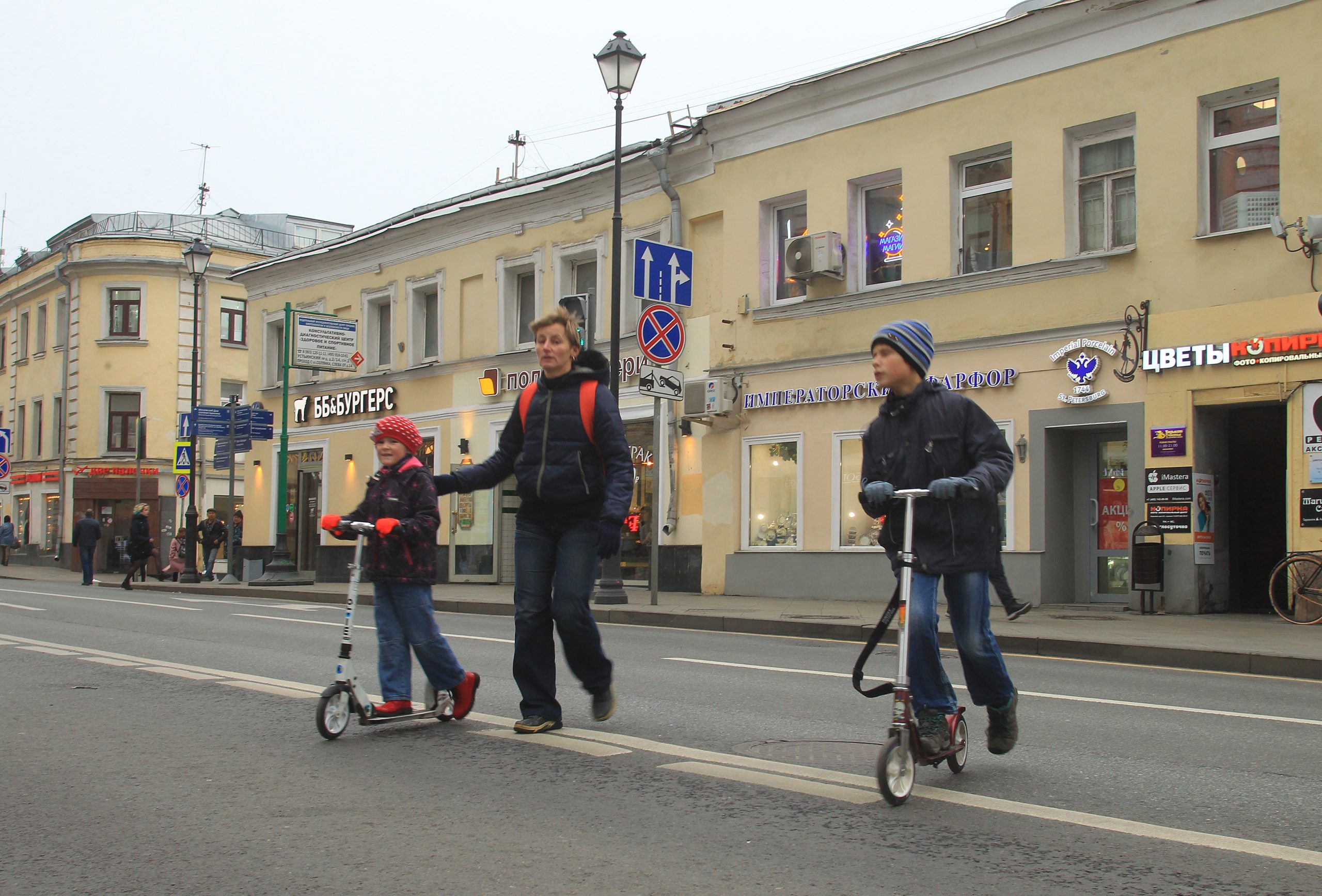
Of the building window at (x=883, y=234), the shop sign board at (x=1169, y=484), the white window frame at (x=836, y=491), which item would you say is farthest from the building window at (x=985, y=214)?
the shop sign board at (x=1169, y=484)

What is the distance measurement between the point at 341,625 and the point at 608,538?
8757 millimetres

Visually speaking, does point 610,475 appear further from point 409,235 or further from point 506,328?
point 409,235

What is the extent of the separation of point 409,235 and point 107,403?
21.6m

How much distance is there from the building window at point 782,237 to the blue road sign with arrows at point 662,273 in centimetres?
205

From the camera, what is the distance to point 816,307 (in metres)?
18.2

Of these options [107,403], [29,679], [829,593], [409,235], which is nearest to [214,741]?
[29,679]

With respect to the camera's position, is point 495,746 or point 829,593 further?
point 829,593

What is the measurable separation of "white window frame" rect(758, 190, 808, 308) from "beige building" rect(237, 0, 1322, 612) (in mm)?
45

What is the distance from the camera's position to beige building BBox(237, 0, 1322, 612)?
14125mm

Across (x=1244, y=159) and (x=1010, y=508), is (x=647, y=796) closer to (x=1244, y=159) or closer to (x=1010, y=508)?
(x=1010, y=508)

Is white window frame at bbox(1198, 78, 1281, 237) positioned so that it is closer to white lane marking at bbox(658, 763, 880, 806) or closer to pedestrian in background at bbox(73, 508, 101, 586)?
white lane marking at bbox(658, 763, 880, 806)

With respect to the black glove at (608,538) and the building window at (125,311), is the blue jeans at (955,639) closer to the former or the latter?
the black glove at (608,538)

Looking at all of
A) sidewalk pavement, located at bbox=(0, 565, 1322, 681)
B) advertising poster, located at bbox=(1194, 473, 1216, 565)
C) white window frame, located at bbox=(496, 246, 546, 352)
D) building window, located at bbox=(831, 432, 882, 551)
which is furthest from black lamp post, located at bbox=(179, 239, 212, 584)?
advertising poster, located at bbox=(1194, 473, 1216, 565)

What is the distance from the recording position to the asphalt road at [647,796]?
3.85 m
